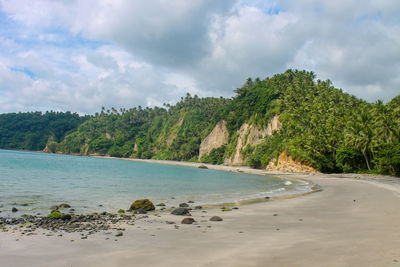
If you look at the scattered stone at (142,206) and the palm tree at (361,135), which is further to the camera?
the palm tree at (361,135)

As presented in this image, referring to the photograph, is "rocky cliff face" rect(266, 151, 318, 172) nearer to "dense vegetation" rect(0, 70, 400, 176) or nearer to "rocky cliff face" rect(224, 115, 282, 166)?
"dense vegetation" rect(0, 70, 400, 176)

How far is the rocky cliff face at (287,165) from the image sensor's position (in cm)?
6291

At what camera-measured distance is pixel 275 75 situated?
117 meters

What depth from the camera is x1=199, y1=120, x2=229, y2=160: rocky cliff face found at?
396 ft

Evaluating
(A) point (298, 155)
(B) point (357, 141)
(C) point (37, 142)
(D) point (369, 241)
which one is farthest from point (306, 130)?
(C) point (37, 142)

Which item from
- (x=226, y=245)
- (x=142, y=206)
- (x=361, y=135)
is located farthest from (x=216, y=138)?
(x=226, y=245)

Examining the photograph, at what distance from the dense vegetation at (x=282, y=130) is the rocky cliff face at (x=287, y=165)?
138 cm

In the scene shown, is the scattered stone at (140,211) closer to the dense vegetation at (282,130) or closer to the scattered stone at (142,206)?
the scattered stone at (142,206)

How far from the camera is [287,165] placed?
67.4 meters

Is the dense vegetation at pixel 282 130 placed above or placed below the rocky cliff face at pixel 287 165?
above

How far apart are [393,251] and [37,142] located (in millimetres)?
225237

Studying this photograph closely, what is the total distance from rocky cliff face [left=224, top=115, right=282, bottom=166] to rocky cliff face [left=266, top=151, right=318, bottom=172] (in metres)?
19.1

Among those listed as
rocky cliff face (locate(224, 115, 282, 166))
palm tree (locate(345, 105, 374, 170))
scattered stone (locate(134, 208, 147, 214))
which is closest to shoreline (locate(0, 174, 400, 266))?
scattered stone (locate(134, 208, 147, 214))

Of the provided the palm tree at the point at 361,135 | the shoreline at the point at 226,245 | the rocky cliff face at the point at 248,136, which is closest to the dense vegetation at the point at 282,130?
the palm tree at the point at 361,135
